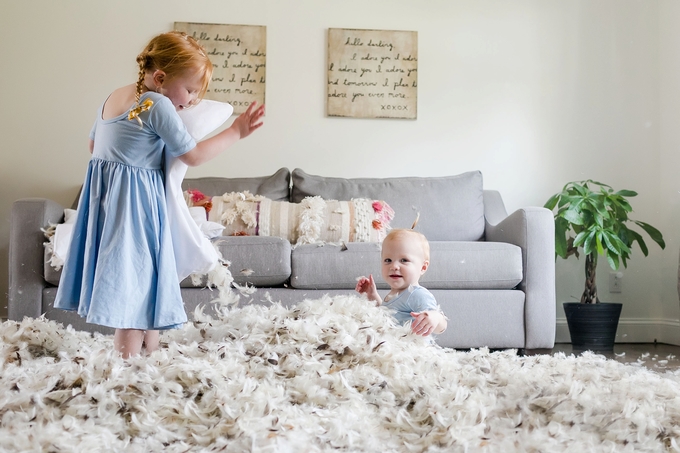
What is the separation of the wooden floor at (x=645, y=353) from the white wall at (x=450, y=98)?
0.28m

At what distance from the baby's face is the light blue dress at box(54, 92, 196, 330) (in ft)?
2.07

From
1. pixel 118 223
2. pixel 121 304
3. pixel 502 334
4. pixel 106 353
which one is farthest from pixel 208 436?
→ pixel 502 334

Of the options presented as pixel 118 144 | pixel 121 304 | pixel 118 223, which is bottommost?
pixel 121 304

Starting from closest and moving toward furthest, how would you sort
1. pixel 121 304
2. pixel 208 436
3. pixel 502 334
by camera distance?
1. pixel 208 436
2. pixel 121 304
3. pixel 502 334

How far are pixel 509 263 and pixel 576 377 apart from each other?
151 centimetres

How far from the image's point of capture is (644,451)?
44.4 inches

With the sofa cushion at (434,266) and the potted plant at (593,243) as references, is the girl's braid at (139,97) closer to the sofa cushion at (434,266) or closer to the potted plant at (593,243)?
the sofa cushion at (434,266)

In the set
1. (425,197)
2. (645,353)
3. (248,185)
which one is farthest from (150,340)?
(645,353)

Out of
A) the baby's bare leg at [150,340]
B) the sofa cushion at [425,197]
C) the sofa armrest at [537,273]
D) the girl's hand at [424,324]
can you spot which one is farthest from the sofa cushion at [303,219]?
the girl's hand at [424,324]

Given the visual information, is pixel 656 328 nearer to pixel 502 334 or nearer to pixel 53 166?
pixel 502 334

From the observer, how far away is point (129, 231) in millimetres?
1760

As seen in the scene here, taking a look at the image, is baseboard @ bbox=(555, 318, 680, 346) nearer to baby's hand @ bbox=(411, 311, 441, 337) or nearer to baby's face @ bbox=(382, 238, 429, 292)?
baby's face @ bbox=(382, 238, 429, 292)

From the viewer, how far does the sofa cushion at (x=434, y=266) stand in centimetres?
288

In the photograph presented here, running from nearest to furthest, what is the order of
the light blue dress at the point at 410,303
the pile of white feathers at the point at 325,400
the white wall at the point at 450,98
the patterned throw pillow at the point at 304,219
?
the pile of white feathers at the point at 325,400 → the light blue dress at the point at 410,303 → the patterned throw pillow at the point at 304,219 → the white wall at the point at 450,98
